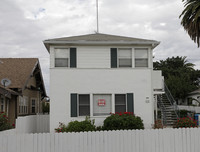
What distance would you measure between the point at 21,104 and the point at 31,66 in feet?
12.3

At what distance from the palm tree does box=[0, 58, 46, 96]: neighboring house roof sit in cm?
1474

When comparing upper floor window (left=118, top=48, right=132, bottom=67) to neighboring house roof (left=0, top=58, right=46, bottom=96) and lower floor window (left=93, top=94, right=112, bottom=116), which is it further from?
neighboring house roof (left=0, top=58, right=46, bottom=96)

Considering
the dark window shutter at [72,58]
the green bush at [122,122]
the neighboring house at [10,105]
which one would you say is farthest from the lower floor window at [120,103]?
the neighboring house at [10,105]

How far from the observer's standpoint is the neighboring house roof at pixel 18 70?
725 inches

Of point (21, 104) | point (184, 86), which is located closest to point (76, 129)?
point (21, 104)

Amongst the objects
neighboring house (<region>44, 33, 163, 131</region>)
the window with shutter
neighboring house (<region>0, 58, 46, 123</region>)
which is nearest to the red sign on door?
neighboring house (<region>44, 33, 163, 131</region>)

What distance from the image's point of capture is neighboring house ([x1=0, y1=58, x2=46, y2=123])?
57.9ft

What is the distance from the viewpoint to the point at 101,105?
1391 cm

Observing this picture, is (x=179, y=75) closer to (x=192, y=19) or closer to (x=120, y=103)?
(x=192, y=19)

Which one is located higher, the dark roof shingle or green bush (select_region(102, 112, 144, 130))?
the dark roof shingle

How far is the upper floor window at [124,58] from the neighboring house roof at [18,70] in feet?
26.6

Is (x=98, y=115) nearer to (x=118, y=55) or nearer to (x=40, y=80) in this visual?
(x=118, y=55)

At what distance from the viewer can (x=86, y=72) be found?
13898 mm

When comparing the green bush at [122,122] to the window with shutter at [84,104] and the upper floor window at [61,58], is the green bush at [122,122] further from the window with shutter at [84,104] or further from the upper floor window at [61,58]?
the upper floor window at [61,58]
